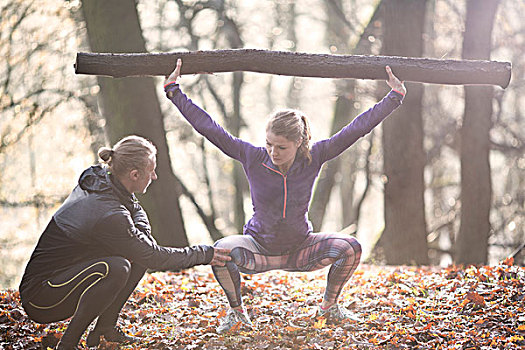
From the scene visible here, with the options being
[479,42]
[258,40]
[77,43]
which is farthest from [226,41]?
[479,42]

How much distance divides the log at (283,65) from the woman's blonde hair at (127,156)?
125cm

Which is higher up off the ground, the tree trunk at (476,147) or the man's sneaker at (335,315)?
the tree trunk at (476,147)

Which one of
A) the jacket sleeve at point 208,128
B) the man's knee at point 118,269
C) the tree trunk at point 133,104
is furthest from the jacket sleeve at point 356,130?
the tree trunk at point 133,104

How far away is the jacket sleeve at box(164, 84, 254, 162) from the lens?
13.9ft

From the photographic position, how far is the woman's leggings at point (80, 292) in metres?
3.47

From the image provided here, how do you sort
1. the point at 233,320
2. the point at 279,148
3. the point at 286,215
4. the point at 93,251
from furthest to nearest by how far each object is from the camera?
the point at 286,215
the point at 233,320
the point at 279,148
the point at 93,251

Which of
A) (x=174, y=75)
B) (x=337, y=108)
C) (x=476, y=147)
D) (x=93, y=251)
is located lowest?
(x=93, y=251)

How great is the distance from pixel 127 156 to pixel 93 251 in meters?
0.68

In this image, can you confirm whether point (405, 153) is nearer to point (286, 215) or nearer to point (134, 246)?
point (286, 215)

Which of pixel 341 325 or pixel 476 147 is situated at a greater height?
pixel 476 147

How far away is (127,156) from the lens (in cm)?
368

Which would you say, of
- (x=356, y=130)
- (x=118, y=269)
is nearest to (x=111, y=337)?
(x=118, y=269)

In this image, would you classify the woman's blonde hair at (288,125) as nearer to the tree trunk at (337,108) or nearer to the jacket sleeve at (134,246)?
the jacket sleeve at (134,246)

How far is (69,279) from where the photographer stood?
351 centimetres
